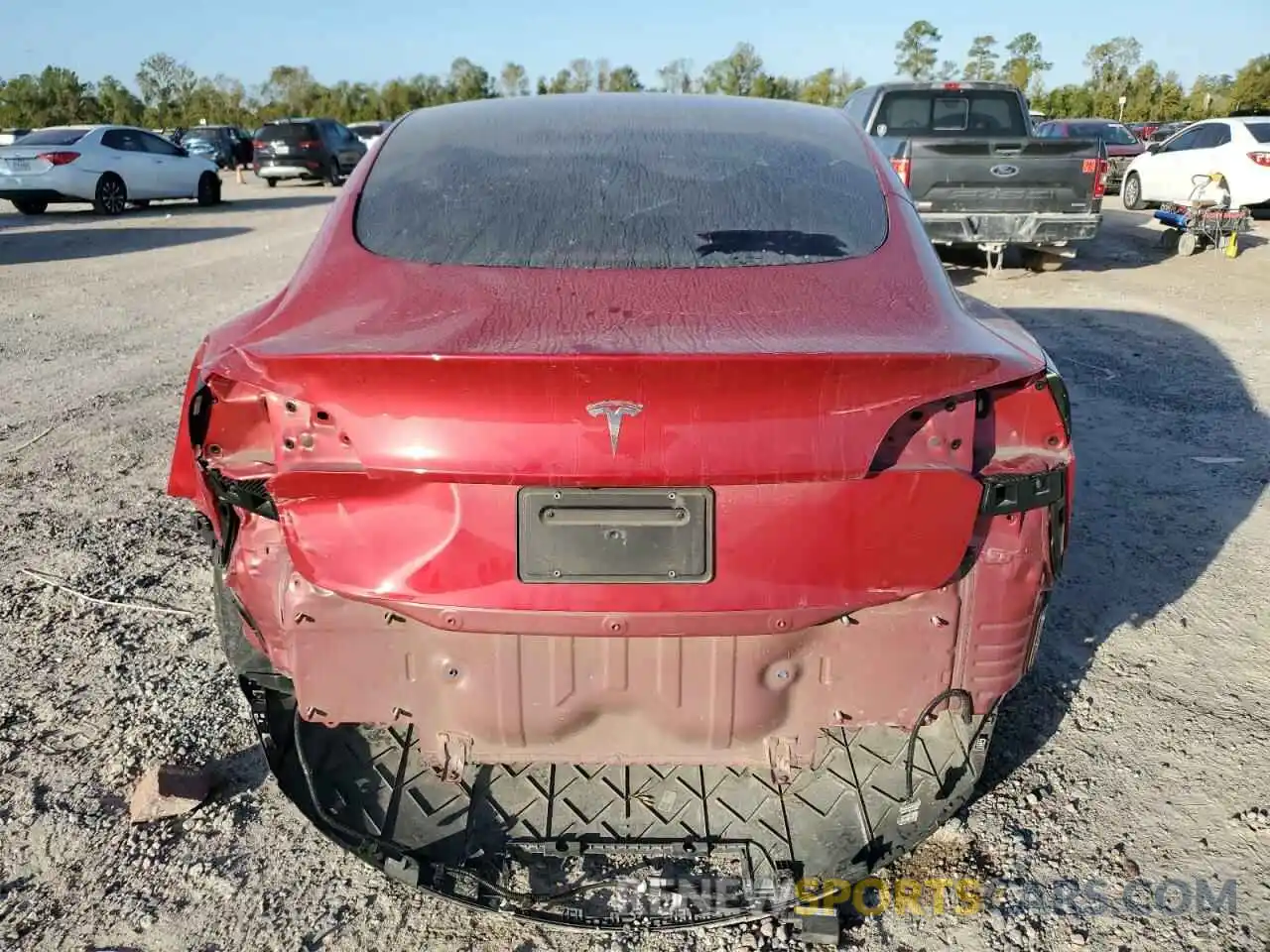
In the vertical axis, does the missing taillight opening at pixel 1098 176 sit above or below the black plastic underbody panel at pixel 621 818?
above

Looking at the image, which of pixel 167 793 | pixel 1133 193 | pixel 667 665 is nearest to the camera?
pixel 667 665

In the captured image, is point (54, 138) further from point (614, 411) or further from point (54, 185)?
point (614, 411)

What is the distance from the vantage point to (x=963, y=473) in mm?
1921

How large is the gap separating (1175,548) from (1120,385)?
8.57 ft

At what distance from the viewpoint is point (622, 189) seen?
8.63ft

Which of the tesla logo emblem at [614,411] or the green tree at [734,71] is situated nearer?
the tesla logo emblem at [614,411]

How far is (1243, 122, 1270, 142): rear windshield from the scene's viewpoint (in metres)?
14.3

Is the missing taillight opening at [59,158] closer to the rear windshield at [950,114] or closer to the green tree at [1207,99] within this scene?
the rear windshield at [950,114]

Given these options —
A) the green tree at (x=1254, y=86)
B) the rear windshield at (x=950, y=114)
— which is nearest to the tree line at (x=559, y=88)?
the green tree at (x=1254, y=86)

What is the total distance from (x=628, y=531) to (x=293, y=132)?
1003 inches

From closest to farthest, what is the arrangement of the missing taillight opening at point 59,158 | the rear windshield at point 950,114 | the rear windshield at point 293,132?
the rear windshield at point 950,114, the missing taillight opening at point 59,158, the rear windshield at point 293,132

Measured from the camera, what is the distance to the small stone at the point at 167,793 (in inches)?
99.4

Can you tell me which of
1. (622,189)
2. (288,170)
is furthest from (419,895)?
(288,170)

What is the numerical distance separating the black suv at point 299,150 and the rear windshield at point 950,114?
17582 mm
